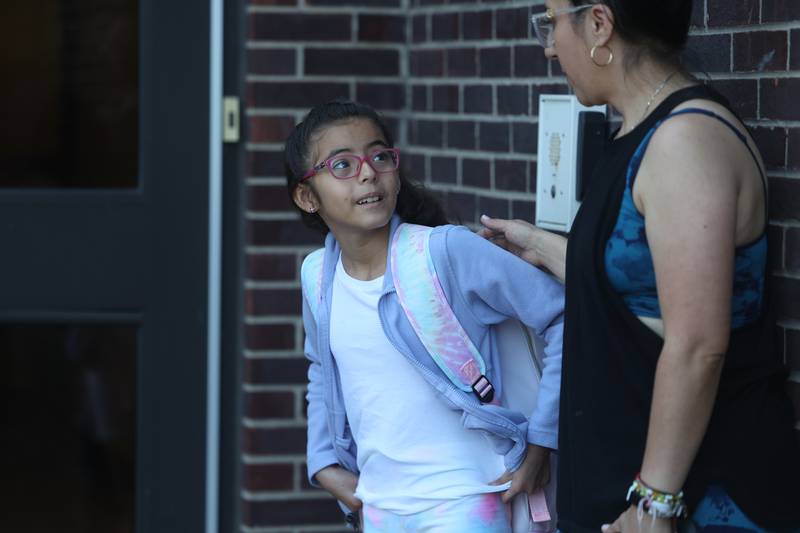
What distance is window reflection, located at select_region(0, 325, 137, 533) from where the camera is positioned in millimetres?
4207

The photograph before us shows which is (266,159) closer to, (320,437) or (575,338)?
(320,437)

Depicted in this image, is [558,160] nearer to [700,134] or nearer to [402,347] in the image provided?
[402,347]

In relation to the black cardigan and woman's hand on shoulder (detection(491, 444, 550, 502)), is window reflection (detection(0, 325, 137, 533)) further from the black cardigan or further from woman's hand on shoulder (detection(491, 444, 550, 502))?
the black cardigan

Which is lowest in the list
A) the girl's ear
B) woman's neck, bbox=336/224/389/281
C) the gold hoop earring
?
woman's neck, bbox=336/224/389/281

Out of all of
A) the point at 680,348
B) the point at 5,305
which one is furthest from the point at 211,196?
the point at 680,348

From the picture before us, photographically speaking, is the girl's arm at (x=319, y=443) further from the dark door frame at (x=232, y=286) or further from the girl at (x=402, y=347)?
the dark door frame at (x=232, y=286)

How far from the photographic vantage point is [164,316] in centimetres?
407

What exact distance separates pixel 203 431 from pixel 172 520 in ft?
0.99

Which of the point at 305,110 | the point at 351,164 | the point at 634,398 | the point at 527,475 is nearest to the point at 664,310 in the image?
the point at 634,398

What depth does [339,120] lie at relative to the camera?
2.73 metres

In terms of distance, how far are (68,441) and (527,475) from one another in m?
2.14

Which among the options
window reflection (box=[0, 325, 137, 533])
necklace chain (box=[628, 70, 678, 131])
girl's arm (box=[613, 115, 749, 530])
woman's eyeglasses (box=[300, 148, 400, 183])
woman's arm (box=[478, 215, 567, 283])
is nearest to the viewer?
girl's arm (box=[613, 115, 749, 530])

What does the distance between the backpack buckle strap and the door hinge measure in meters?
1.68

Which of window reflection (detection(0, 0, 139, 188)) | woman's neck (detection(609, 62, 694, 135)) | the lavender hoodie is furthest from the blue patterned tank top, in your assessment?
window reflection (detection(0, 0, 139, 188))
